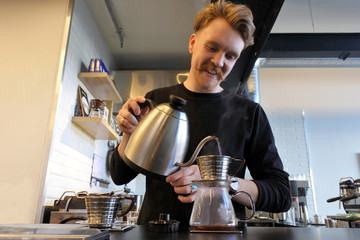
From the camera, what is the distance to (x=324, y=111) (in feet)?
16.1

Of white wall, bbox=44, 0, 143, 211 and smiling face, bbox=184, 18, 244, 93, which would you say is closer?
smiling face, bbox=184, 18, 244, 93

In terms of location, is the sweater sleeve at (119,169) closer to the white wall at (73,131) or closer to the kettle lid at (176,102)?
the kettle lid at (176,102)

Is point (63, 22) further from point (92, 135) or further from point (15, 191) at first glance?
point (15, 191)

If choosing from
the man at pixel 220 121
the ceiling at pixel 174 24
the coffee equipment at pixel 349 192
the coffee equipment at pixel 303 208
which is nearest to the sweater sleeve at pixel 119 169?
the man at pixel 220 121

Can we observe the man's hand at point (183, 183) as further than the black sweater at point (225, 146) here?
No

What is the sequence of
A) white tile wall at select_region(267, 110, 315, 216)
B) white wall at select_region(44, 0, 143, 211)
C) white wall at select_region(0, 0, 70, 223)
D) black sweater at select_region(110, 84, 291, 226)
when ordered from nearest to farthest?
black sweater at select_region(110, 84, 291, 226) → white wall at select_region(0, 0, 70, 223) → white wall at select_region(44, 0, 143, 211) → white tile wall at select_region(267, 110, 315, 216)

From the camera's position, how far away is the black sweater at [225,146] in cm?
89

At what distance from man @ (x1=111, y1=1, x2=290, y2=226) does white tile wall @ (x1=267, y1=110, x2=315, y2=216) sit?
13.4 feet

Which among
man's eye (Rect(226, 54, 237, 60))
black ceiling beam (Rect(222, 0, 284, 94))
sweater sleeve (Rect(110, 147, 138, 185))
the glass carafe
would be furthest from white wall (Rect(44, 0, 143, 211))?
the glass carafe

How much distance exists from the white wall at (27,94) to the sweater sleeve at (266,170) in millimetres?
1514

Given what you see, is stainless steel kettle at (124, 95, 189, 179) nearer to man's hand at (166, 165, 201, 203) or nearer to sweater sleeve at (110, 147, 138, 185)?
man's hand at (166, 165, 201, 203)

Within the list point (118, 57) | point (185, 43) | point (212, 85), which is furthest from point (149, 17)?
point (212, 85)

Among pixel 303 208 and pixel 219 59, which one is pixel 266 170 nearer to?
pixel 219 59

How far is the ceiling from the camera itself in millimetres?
2848
